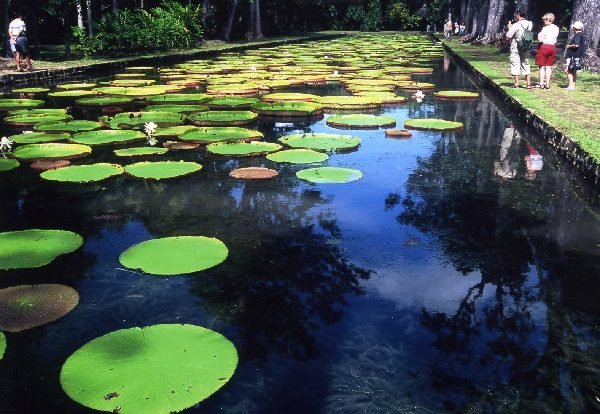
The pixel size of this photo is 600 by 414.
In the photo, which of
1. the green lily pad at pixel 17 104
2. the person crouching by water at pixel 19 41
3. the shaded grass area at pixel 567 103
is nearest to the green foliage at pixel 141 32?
the person crouching by water at pixel 19 41

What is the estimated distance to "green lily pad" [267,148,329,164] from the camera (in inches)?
203

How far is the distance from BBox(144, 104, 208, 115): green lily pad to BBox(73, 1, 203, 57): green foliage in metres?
9.42

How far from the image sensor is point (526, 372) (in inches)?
87.3

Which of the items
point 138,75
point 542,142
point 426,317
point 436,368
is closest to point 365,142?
point 542,142

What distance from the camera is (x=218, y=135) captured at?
598 cm

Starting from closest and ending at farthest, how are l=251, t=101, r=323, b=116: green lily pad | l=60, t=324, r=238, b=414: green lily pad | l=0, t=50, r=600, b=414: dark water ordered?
l=60, t=324, r=238, b=414: green lily pad, l=0, t=50, r=600, b=414: dark water, l=251, t=101, r=323, b=116: green lily pad

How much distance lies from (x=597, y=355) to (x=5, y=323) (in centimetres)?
248

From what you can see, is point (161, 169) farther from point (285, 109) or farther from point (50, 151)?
point (285, 109)

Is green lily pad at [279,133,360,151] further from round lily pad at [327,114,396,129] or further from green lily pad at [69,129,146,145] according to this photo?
green lily pad at [69,129,146,145]

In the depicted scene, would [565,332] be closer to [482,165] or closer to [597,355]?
[597,355]

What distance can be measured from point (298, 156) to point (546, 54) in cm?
539

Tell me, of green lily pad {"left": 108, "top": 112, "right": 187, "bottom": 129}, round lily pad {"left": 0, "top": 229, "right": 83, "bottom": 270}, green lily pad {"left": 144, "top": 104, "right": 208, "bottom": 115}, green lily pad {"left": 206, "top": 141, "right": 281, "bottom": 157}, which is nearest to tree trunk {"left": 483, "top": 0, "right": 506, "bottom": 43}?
green lily pad {"left": 144, "top": 104, "right": 208, "bottom": 115}

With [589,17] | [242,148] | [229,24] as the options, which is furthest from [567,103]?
[229,24]

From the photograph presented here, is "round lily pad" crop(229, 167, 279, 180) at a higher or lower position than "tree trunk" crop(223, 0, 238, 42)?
lower
